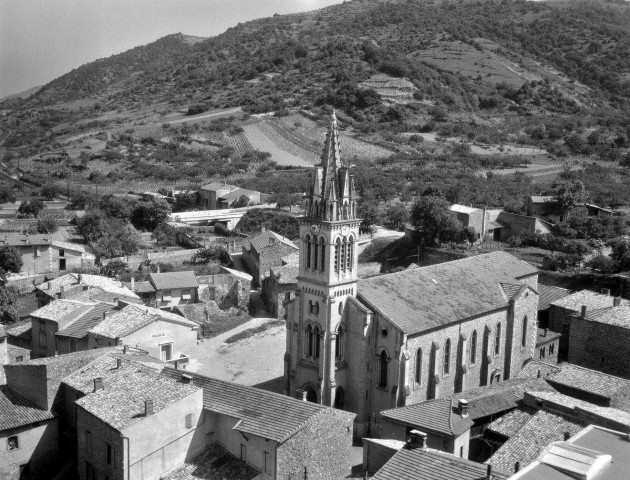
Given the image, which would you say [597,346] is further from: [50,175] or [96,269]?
[50,175]

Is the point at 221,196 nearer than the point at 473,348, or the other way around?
the point at 473,348

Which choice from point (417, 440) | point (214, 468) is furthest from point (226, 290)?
point (417, 440)

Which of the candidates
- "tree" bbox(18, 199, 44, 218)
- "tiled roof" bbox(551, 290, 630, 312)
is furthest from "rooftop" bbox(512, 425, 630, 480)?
"tree" bbox(18, 199, 44, 218)

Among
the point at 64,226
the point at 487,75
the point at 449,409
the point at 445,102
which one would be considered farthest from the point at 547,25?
the point at 449,409

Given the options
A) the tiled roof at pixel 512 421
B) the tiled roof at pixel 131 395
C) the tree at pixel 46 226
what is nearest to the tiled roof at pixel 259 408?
the tiled roof at pixel 131 395

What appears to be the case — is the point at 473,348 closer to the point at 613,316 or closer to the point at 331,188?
the point at 613,316

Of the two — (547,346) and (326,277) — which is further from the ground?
(326,277)
